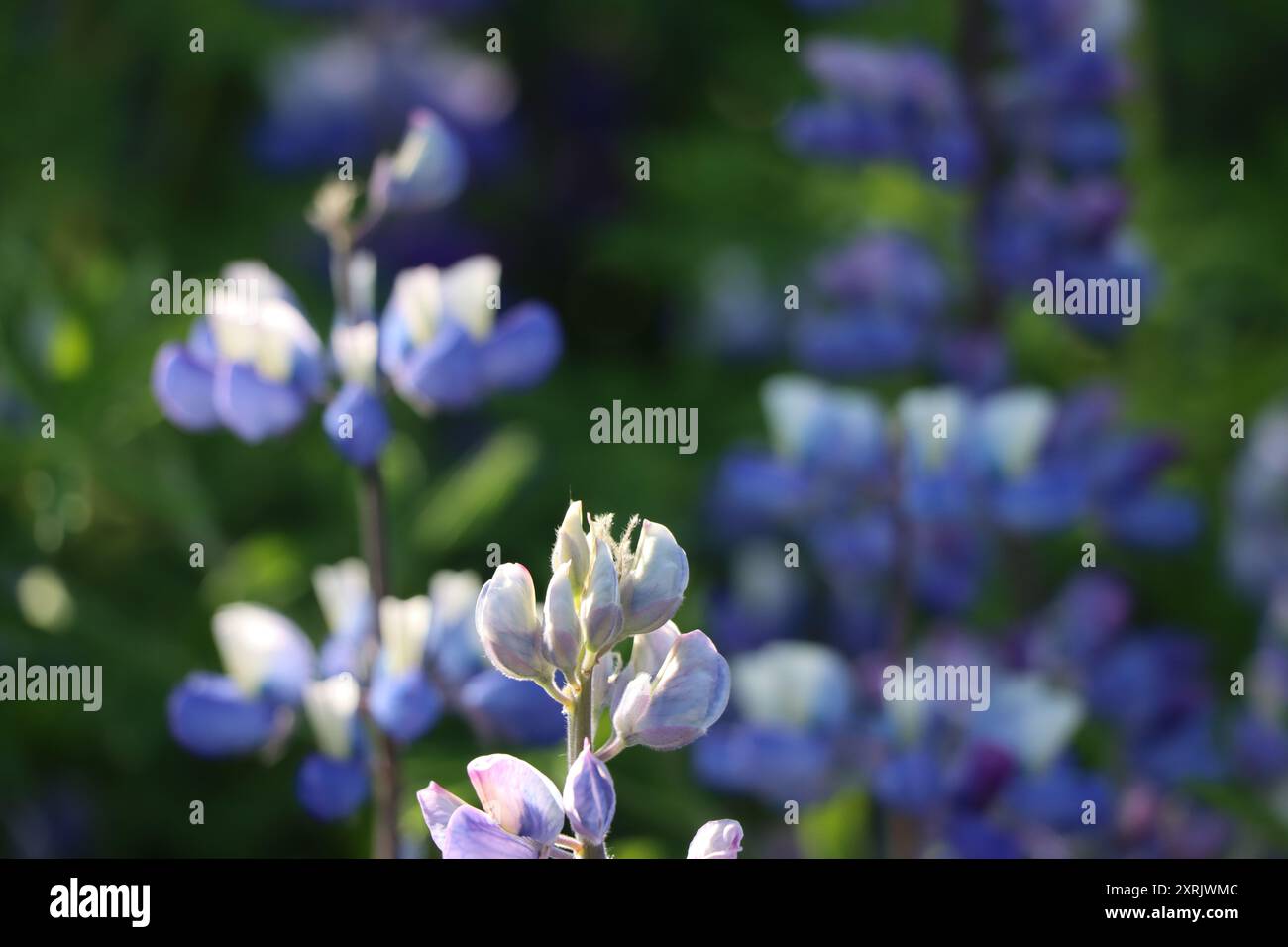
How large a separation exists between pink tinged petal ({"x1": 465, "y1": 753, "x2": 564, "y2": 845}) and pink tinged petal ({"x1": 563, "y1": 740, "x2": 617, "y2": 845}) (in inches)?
1.5

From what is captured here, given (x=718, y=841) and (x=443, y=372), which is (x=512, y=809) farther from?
(x=443, y=372)

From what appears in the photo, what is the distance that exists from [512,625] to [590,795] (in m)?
0.12

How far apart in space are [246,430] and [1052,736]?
2.88 feet

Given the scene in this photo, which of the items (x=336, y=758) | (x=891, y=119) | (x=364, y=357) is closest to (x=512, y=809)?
(x=336, y=758)

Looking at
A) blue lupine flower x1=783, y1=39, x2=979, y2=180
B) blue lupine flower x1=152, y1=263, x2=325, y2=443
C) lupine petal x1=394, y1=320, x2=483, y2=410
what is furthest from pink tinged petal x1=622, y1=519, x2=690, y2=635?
blue lupine flower x1=783, y1=39, x2=979, y2=180

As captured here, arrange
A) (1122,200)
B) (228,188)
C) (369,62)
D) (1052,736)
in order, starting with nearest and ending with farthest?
(1052,736)
(1122,200)
(228,188)
(369,62)

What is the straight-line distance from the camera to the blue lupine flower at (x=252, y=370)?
4.78 feet

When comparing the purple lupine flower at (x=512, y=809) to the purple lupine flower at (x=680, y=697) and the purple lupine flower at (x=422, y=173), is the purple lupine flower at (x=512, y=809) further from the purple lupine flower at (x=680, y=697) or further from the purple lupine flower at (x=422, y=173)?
the purple lupine flower at (x=422, y=173)

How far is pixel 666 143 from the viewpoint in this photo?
3.36 meters

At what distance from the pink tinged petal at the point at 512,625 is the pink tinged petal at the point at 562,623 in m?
0.02

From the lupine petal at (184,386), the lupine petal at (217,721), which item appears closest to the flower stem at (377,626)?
the lupine petal at (217,721)

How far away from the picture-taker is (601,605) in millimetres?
965
